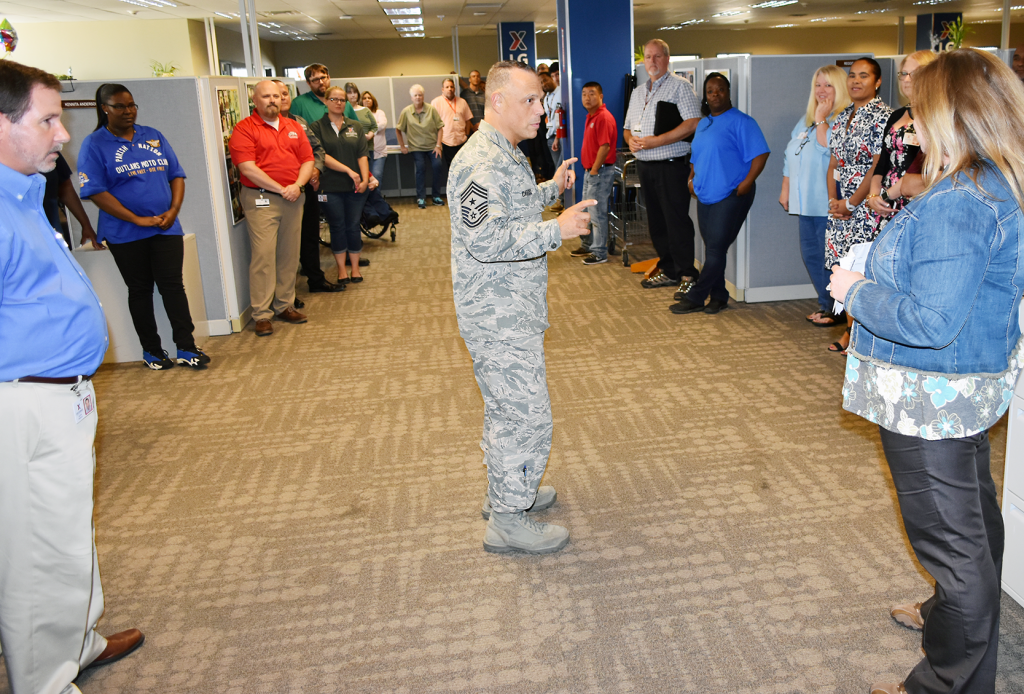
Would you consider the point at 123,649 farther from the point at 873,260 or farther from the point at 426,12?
the point at 426,12

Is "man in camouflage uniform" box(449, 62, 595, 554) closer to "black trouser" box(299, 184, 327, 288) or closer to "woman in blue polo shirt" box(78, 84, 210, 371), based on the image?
"woman in blue polo shirt" box(78, 84, 210, 371)

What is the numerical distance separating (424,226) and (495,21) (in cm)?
998

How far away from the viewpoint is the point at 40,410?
1689 millimetres

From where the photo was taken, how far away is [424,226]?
9.66 m

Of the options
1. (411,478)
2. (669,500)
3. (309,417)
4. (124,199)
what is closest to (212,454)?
(309,417)

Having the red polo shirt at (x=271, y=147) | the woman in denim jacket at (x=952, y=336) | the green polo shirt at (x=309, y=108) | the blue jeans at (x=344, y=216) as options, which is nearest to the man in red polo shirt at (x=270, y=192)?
the red polo shirt at (x=271, y=147)

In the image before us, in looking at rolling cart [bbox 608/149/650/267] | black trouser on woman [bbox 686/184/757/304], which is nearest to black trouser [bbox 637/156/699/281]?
black trouser on woman [bbox 686/184/757/304]

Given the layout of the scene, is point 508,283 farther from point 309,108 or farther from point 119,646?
point 309,108

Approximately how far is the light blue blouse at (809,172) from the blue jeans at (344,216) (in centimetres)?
337

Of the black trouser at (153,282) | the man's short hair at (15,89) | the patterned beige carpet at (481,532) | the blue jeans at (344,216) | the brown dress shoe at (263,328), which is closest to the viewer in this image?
the man's short hair at (15,89)

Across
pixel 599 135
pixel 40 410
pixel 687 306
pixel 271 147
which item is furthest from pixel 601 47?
pixel 40 410

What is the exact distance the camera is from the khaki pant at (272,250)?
5160mm

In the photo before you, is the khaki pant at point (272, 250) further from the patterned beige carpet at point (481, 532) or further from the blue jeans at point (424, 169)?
the blue jeans at point (424, 169)

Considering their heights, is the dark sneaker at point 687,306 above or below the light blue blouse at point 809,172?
below
